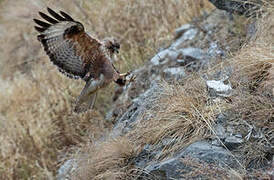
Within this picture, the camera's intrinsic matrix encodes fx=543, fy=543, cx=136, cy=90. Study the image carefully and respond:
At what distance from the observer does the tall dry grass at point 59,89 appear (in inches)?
241

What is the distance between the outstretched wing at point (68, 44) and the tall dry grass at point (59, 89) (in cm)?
78

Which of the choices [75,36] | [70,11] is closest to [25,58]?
[70,11]

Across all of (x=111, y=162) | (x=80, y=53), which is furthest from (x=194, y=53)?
(x=111, y=162)

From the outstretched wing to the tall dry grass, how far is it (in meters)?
0.78

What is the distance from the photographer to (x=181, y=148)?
11.7 ft

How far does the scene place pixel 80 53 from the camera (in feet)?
15.0

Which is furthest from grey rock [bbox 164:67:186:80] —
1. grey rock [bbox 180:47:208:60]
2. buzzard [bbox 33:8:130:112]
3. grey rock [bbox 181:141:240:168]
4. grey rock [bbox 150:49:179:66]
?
grey rock [bbox 181:141:240:168]

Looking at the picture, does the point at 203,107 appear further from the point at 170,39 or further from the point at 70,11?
the point at 70,11

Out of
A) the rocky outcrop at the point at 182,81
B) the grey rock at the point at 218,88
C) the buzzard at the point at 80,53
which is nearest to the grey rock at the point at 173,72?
the rocky outcrop at the point at 182,81

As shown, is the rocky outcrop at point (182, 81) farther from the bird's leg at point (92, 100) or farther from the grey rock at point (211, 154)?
the bird's leg at point (92, 100)

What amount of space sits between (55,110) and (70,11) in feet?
7.88

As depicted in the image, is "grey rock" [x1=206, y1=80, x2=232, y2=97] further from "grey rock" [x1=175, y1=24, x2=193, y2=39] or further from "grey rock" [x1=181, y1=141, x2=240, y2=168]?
"grey rock" [x1=175, y1=24, x2=193, y2=39]

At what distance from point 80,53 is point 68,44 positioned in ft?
0.49

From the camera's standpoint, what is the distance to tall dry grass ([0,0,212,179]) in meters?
6.11
